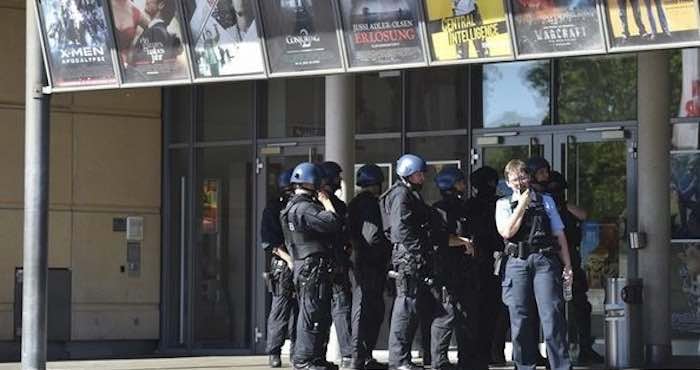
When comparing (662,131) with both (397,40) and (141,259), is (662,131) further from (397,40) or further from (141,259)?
(141,259)

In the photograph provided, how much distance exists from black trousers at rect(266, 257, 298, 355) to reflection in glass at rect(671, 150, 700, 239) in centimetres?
416

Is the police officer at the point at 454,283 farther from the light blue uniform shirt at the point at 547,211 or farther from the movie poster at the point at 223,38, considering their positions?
the movie poster at the point at 223,38

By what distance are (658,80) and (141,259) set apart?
7.39 metres

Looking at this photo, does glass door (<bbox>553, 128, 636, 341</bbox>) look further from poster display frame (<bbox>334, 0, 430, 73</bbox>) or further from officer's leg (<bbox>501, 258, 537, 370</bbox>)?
poster display frame (<bbox>334, 0, 430, 73</bbox>)

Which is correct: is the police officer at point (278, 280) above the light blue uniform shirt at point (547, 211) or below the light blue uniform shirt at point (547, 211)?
below

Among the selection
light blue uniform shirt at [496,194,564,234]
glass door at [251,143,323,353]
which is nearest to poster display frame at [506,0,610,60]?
light blue uniform shirt at [496,194,564,234]

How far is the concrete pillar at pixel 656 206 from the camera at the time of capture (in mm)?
14148

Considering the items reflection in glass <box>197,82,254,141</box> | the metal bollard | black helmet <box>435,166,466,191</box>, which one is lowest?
the metal bollard

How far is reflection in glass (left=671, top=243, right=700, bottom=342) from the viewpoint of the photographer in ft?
48.0

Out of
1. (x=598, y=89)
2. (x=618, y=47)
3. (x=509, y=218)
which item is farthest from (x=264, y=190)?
(x=618, y=47)

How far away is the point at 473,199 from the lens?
1320 cm

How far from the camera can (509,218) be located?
1159 cm

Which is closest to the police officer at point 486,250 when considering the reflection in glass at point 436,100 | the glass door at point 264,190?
the reflection in glass at point 436,100

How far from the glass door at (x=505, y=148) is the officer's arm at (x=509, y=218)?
3.66m
